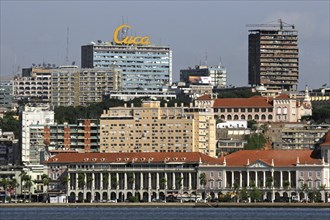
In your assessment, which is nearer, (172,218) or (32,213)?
(172,218)

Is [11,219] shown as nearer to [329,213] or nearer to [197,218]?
[197,218]

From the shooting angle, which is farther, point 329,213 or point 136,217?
point 329,213

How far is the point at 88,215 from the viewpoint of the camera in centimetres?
19000

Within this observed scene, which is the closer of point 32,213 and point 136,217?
point 136,217

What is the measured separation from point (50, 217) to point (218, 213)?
2099 cm

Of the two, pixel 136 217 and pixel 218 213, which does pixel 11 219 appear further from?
pixel 218 213

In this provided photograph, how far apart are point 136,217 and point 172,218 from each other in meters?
4.38

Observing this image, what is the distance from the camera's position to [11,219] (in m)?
181

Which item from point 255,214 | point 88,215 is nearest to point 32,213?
point 88,215

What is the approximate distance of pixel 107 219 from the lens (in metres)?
180

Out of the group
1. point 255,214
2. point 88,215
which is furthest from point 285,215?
point 88,215

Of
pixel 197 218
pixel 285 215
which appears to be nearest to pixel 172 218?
pixel 197 218

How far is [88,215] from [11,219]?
37.4ft

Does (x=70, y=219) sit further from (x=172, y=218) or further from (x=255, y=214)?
(x=255, y=214)
